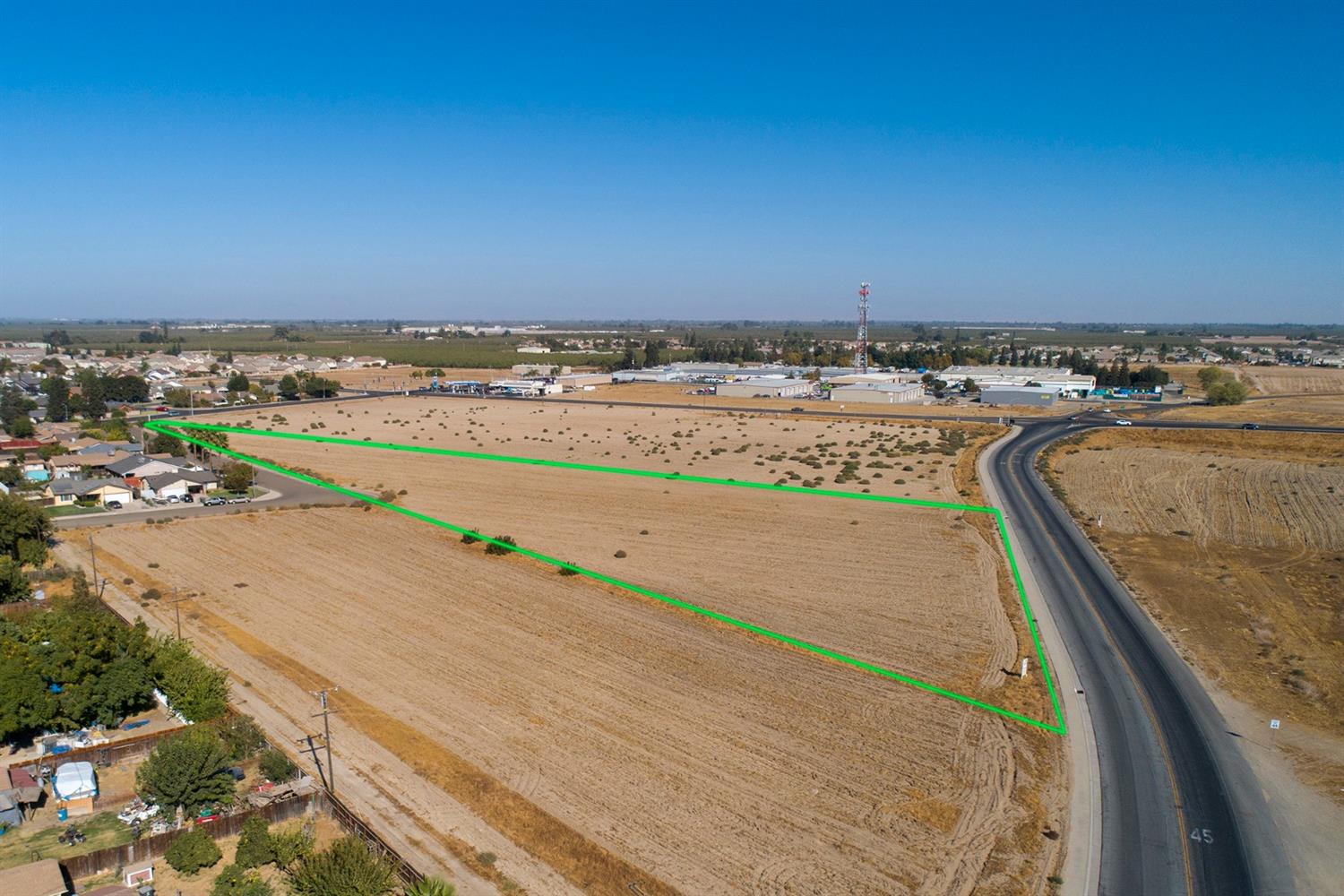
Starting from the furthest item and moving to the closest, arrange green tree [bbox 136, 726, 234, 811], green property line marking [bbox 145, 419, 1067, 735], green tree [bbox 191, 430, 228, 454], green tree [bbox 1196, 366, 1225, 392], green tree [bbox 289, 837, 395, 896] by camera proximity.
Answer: green tree [bbox 1196, 366, 1225, 392] → green tree [bbox 191, 430, 228, 454] → green property line marking [bbox 145, 419, 1067, 735] → green tree [bbox 136, 726, 234, 811] → green tree [bbox 289, 837, 395, 896]

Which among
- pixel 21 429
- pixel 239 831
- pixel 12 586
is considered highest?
pixel 21 429

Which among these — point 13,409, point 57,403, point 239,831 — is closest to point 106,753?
point 239,831

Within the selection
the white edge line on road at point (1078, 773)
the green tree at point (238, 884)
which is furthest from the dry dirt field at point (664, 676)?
the green tree at point (238, 884)

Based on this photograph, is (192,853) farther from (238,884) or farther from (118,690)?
(118,690)

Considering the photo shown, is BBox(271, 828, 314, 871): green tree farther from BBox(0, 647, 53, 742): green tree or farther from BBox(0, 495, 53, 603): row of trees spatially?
BBox(0, 495, 53, 603): row of trees

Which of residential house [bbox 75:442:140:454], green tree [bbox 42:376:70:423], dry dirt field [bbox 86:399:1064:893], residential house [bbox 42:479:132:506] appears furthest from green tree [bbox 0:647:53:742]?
green tree [bbox 42:376:70:423]

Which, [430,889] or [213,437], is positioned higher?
[430,889]
